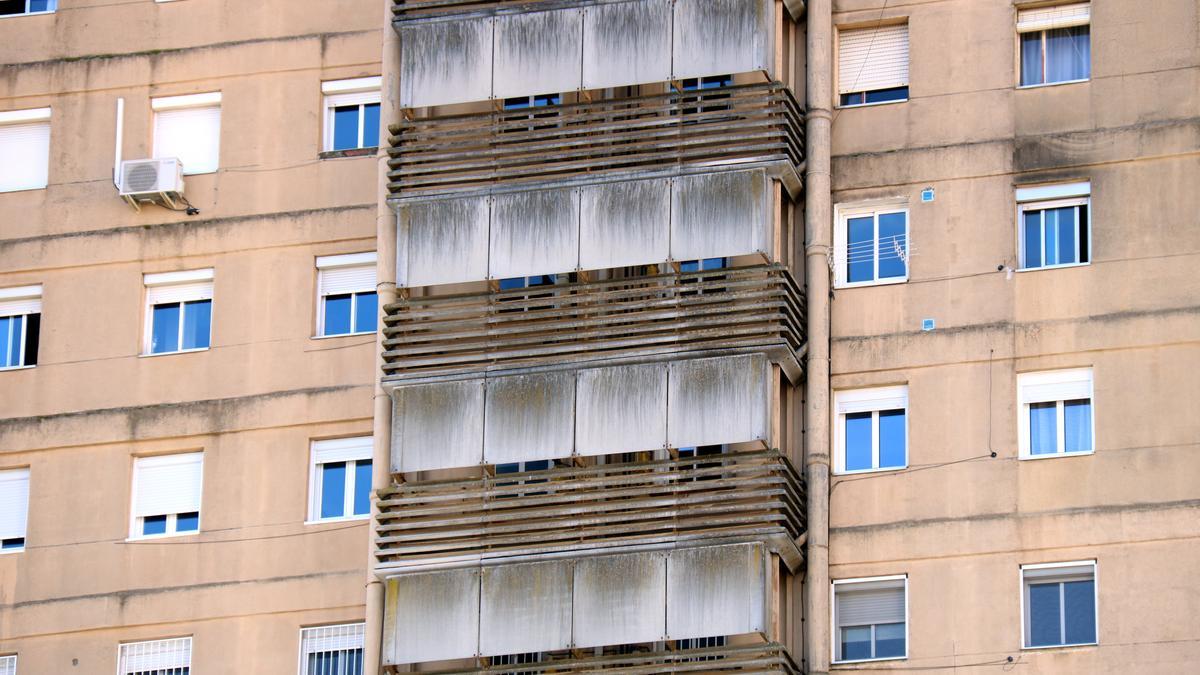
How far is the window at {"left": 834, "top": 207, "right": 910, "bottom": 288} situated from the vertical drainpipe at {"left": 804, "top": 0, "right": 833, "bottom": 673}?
47 cm

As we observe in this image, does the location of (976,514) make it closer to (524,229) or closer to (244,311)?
(524,229)

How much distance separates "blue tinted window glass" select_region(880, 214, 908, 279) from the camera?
51.4 meters

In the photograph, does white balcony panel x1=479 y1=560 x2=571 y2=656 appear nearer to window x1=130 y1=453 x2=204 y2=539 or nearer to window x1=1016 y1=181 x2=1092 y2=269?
window x1=130 y1=453 x2=204 y2=539

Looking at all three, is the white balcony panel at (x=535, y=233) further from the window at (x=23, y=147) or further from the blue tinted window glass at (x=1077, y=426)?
the window at (x=23, y=147)

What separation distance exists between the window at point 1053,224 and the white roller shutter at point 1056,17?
2739 millimetres

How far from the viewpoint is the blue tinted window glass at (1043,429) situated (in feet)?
163

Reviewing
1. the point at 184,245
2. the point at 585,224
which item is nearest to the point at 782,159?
the point at 585,224

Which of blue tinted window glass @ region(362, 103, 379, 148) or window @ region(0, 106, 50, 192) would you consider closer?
blue tinted window glass @ region(362, 103, 379, 148)

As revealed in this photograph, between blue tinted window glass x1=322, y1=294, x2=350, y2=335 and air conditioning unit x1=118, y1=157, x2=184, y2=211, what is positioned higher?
air conditioning unit x1=118, y1=157, x2=184, y2=211

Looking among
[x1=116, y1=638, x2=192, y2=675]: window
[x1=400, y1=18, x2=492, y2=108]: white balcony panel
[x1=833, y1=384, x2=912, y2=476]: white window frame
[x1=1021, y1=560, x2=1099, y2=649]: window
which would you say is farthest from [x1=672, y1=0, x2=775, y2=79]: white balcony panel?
[x1=116, y1=638, x2=192, y2=675]: window

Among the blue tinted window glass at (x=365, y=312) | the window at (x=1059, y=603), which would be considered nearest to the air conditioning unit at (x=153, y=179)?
the blue tinted window glass at (x=365, y=312)

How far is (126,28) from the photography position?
5591 cm

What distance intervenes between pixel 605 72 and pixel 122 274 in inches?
347

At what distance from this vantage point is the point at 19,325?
54.8 m
